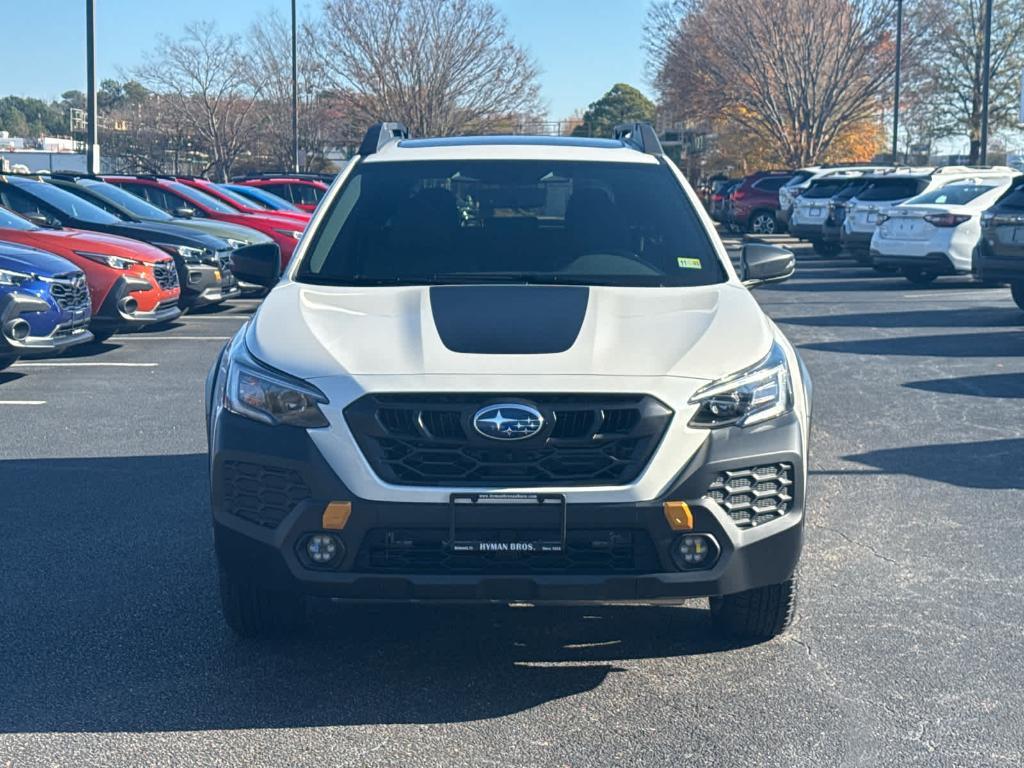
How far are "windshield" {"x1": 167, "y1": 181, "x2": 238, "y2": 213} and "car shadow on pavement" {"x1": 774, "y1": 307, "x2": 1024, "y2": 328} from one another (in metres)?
8.39

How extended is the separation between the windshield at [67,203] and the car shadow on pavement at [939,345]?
25.3 feet

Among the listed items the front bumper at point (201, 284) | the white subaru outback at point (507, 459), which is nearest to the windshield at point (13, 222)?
the front bumper at point (201, 284)

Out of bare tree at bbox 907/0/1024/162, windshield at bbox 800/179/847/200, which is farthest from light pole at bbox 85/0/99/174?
bare tree at bbox 907/0/1024/162

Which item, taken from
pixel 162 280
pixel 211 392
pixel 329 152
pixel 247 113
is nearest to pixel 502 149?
pixel 211 392

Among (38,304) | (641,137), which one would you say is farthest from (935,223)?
(641,137)

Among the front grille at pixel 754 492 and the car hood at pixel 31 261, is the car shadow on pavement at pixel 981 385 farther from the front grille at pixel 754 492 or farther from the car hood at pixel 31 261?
the car hood at pixel 31 261

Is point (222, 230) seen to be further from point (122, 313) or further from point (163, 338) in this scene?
point (122, 313)

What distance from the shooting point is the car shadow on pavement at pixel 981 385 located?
10.7 m

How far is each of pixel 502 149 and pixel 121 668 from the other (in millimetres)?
2765

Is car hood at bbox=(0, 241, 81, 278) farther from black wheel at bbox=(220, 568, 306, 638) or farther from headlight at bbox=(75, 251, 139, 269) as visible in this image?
black wheel at bbox=(220, 568, 306, 638)

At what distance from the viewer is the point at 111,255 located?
1331cm

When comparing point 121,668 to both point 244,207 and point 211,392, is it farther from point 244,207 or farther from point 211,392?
point 244,207

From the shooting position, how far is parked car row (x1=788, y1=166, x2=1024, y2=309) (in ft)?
48.4

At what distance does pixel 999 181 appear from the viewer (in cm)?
2052
